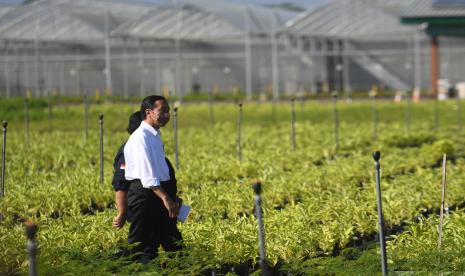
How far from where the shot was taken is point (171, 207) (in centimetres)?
651

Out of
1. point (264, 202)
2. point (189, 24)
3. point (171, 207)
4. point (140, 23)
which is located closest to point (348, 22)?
point (189, 24)

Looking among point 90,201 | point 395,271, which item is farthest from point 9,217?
point 395,271

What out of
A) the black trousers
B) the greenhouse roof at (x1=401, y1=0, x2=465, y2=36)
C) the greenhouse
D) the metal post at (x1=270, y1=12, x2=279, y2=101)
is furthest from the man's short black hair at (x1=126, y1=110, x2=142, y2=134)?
the greenhouse roof at (x1=401, y1=0, x2=465, y2=36)

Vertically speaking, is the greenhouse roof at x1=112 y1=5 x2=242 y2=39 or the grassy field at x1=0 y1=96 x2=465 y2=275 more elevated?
the greenhouse roof at x1=112 y1=5 x2=242 y2=39

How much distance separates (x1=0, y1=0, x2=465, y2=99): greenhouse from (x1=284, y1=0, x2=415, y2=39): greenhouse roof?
4 cm

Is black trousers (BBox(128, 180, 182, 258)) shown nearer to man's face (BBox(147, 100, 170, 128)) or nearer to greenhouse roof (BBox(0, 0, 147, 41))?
man's face (BBox(147, 100, 170, 128))

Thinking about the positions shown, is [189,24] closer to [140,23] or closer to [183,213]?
[140,23]

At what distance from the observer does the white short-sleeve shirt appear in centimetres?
640

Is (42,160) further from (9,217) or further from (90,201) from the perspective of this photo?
(9,217)

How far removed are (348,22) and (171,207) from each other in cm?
2913

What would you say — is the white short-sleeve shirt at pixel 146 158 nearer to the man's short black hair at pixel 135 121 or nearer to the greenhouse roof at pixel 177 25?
the man's short black hair at pixel 135 121

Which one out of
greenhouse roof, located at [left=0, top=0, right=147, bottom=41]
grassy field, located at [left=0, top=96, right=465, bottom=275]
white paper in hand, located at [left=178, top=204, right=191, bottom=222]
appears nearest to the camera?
grassy field, located at [left=0, top=96, right=465, bottom=275]

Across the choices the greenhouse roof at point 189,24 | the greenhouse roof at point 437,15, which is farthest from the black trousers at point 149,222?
the greenhouse roof at point 189,24

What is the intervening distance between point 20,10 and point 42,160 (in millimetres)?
23398
